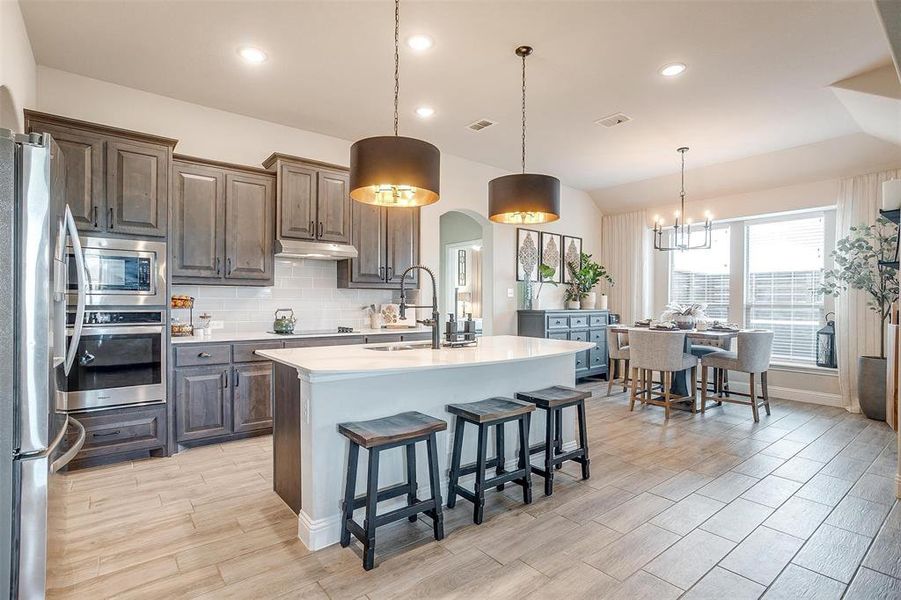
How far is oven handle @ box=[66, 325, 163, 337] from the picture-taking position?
10.5 feet

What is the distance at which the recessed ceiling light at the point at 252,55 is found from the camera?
321cm

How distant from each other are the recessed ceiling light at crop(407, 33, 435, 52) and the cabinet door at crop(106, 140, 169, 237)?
2.04 m

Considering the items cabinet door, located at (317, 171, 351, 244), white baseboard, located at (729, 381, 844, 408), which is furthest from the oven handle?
white baseboard, located at (729, 381, 844, 408)

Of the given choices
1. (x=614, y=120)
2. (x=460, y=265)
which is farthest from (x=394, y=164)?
(x=460, y=265)

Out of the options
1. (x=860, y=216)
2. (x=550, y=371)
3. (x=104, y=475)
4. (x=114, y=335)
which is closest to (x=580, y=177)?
(x=860, y=216)

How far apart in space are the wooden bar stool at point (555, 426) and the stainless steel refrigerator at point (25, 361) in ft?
7.56

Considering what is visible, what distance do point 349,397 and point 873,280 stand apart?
17.9 feet

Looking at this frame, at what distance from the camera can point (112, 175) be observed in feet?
11.0

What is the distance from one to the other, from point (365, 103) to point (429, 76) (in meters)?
0.75

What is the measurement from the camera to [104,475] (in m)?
3.18

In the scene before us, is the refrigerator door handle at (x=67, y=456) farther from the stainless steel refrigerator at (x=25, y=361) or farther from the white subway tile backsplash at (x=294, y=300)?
the white subway tile backsplash at (x=294, y=300)

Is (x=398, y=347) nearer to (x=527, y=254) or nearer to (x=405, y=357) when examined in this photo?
(x=405, y=357)

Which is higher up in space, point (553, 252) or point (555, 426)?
point (553, 252)

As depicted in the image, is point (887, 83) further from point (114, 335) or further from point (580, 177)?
point (114, 335)
